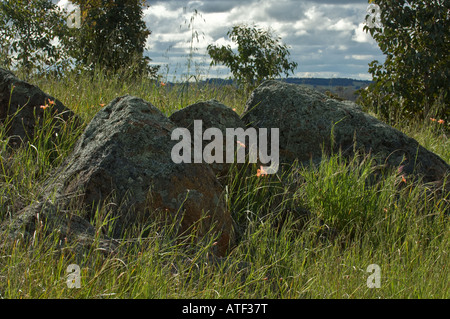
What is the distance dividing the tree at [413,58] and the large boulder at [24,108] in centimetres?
526

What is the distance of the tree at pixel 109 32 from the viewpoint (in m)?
9.31

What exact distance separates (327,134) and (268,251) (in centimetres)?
178

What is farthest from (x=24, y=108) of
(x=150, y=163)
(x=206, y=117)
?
(x=150, y=163)

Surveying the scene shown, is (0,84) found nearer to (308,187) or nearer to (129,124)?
(129,124)

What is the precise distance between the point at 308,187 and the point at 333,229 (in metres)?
0.44

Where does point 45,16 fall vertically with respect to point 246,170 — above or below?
above

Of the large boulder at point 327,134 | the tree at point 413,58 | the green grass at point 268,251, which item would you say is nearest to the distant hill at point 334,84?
the tree at point 413,58

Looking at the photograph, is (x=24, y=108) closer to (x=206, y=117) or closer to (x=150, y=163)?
(x=206, y=117)

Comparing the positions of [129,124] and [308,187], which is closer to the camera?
[129,124]

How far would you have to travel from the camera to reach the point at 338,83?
25.3ft

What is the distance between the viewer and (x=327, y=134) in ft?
15.2
